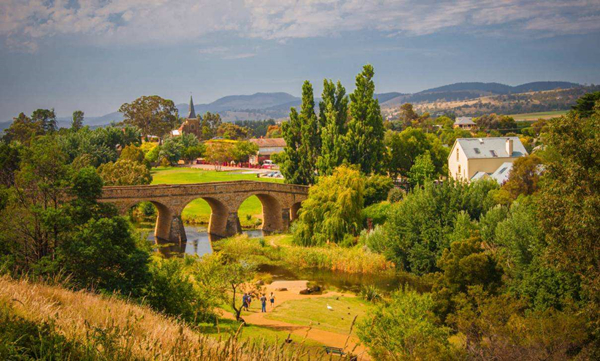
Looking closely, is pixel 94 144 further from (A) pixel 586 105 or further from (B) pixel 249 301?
(A) pixel 586 105

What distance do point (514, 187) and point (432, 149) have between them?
29.2m

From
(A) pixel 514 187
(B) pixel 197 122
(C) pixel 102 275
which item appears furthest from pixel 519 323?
(B) pixel 197 122

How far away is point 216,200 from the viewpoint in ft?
179

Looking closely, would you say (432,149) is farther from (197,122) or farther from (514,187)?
(197,122)

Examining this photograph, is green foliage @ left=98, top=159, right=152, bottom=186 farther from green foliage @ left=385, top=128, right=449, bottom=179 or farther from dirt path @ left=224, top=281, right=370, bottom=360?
dirt path @ left=224, top=281, right=370, bottom=360

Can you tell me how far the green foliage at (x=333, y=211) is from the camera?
46250 mm

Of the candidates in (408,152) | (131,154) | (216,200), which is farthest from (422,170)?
(131,154)

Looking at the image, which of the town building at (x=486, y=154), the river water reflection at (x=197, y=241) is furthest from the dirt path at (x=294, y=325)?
the town building at (x=486, y=154)

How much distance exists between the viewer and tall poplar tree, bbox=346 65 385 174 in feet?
183

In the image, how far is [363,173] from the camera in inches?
2195

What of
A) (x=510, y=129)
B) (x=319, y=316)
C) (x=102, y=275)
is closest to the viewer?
(x=102, y=275)

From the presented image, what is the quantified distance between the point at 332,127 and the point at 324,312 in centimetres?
2803

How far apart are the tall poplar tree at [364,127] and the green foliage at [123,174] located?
79.5 ft

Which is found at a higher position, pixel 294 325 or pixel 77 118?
pixel 77 118
